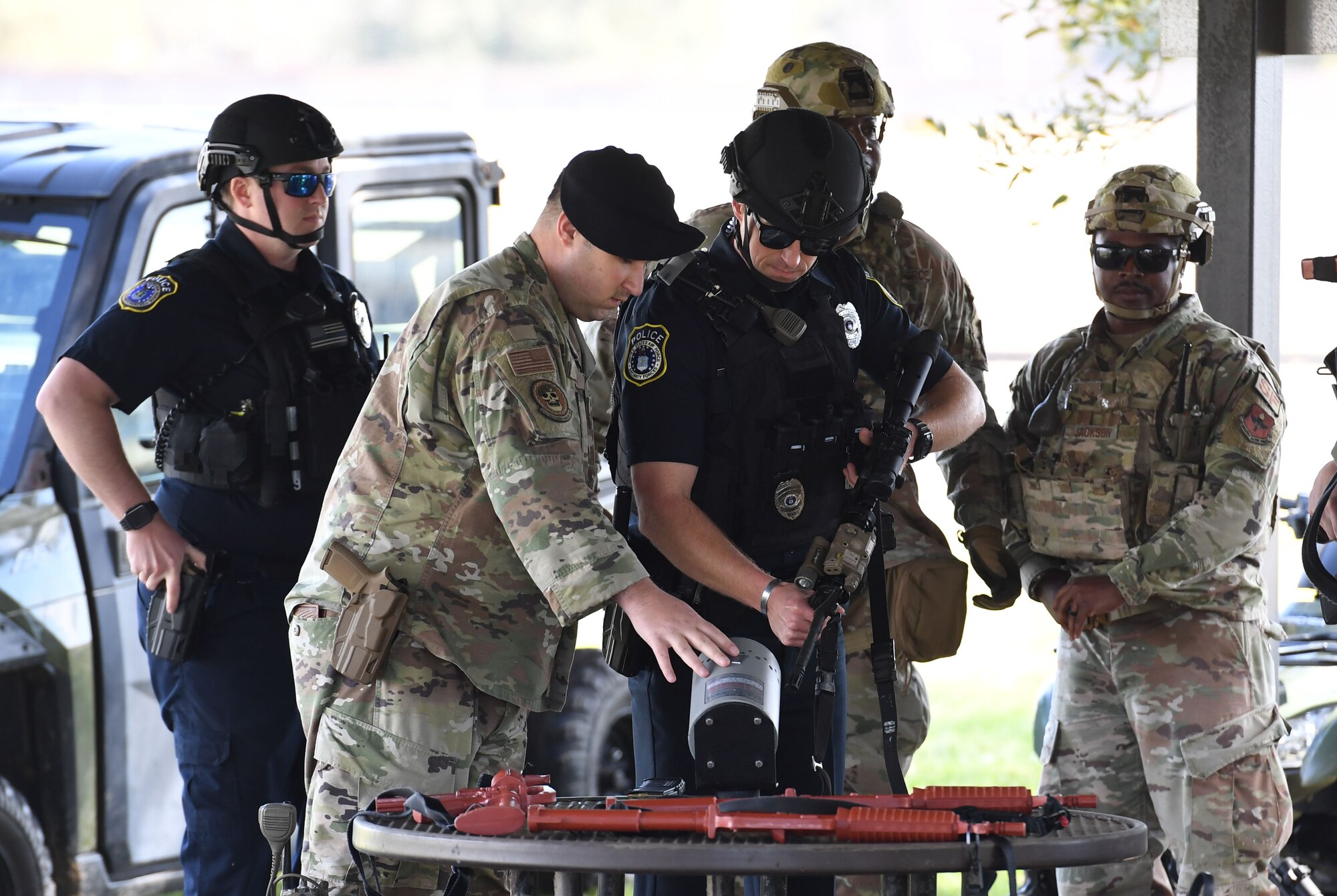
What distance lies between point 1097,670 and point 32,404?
2901mm

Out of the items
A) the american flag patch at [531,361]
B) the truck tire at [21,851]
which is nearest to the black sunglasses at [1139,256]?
the american flag patch at [531,361]

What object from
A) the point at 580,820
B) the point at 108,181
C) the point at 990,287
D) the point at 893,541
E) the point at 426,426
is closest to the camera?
the point at 580,820

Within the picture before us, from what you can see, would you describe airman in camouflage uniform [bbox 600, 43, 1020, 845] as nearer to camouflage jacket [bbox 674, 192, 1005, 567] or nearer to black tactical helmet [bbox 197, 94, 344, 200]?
camouflage jacket [bbox 674, 192, 1005, 567]

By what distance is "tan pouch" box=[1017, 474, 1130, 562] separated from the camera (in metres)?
3.78

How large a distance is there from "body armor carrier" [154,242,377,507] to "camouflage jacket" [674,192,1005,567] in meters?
0.95

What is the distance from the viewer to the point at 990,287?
12.1m

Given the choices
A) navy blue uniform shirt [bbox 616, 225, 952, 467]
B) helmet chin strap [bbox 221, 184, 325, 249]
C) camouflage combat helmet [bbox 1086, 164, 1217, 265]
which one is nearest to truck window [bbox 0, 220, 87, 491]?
helmet chin strap [bbox 221, 184, 325, 249]

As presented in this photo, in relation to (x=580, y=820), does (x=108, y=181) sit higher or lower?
higher

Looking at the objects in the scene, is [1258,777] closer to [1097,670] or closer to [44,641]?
[1097,670]

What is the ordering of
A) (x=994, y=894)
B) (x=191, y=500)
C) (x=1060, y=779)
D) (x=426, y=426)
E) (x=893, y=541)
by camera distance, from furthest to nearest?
1. (x=994, y=894)
2. (x=1060, y=779)
3. (x=191, y=500)
4. (x=893, y=541)
5. (x=426, y=426)

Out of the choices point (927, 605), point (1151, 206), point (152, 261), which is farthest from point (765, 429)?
point (152, 261)

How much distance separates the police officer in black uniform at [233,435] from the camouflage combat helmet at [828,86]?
110cm

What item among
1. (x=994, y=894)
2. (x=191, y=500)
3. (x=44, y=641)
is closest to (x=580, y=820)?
(x=191, y=500)

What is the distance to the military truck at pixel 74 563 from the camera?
13.1ft
